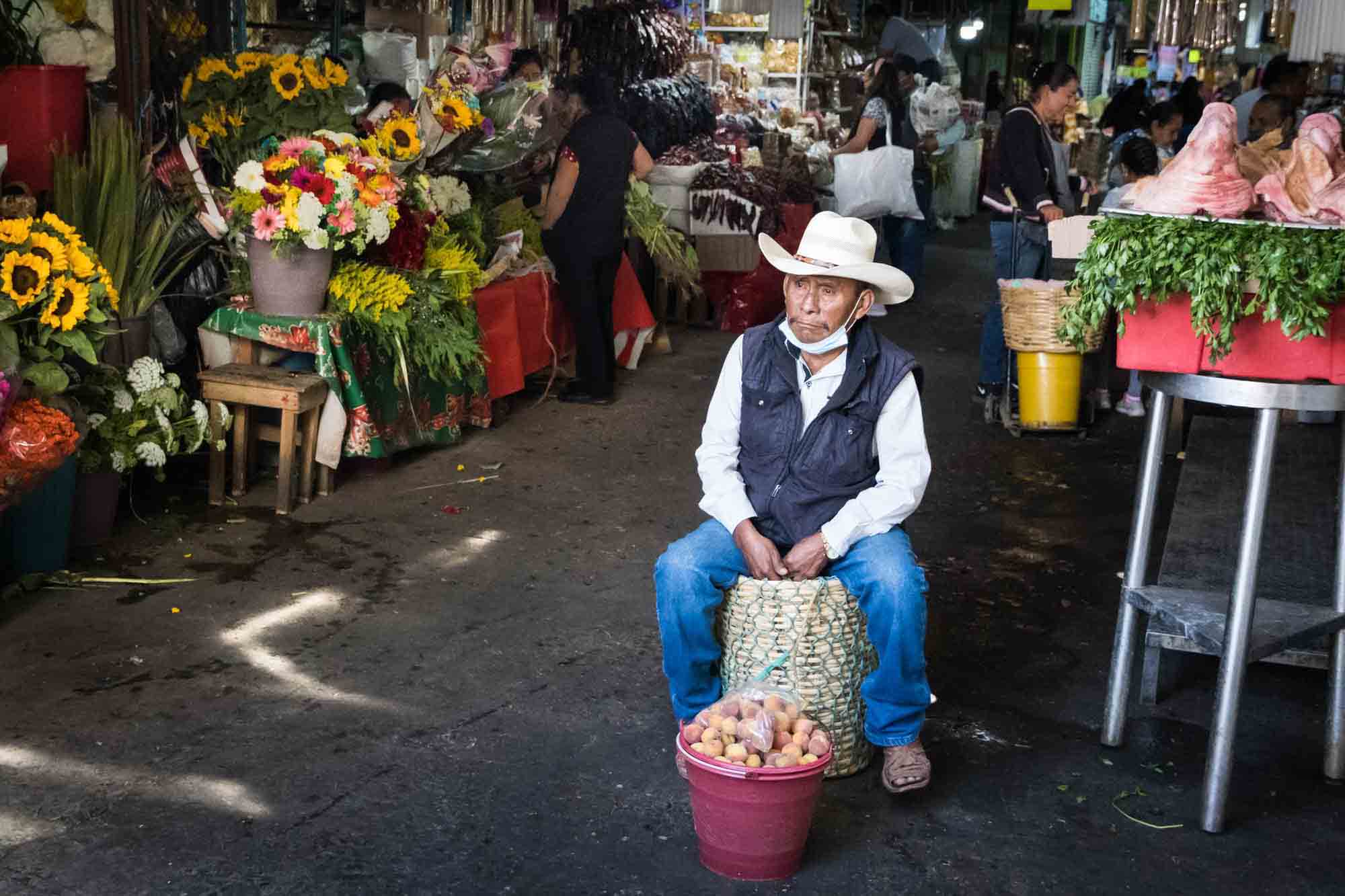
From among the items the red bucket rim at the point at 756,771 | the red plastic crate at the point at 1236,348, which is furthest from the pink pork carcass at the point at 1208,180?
the red bucket rim at the point at 756,771

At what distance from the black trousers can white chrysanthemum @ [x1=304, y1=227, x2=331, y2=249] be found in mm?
2061

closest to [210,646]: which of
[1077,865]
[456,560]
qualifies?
[456,560]

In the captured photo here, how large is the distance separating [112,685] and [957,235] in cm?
1237

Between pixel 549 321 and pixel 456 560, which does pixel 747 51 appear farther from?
pixel 456 560

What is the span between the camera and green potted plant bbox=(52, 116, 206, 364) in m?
4.90

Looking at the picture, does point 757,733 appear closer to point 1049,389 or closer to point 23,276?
point 23,276

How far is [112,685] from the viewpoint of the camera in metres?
3.67

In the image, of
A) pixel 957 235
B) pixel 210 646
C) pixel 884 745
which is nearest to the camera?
pixel 884 745

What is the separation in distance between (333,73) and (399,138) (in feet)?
1.22

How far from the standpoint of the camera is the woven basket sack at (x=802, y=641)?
3057 mm

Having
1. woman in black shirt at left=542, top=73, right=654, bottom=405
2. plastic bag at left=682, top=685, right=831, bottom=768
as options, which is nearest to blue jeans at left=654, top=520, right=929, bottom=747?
plastic bag at left=682, top=685, right=831, bottom=768

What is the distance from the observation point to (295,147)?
5.13m

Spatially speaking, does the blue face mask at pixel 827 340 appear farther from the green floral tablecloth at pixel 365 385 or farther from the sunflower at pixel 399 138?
the sunflower at pixel 399 138

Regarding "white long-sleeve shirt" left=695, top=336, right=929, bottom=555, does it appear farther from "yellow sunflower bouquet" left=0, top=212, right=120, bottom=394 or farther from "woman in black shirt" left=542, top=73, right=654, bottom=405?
"woman in black shirt" left=542, top=73, right=654, bottom=405
